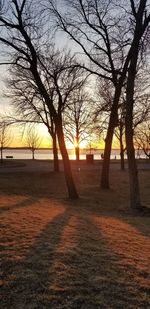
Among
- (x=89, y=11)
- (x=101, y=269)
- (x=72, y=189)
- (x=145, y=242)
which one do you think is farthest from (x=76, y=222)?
(x=89, y=11)

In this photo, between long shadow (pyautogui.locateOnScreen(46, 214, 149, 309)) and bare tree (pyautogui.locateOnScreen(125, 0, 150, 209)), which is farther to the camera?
bare tree (pyautogui.locateOnScreen(125, 0, 150, 209))

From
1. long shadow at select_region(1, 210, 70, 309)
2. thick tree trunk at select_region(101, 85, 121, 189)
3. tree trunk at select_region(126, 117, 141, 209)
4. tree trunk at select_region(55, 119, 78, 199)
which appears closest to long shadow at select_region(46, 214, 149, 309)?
long shadow at select_region(1, 210, 70, 309)

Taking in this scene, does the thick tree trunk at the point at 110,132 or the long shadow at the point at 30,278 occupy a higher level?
the thick tree trunk at the point at 110,132

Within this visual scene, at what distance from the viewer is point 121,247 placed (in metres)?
7.42

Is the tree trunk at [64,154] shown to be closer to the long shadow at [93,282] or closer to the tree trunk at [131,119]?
the tree trunk at [131,119]

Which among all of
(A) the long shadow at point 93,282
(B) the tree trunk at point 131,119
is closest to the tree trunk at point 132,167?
(B) the tree trunk at point 131,119

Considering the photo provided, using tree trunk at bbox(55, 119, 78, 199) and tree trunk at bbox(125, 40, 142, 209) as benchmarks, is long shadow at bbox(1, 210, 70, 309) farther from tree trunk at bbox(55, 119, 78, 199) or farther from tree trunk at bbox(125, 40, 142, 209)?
tree trunk at bbox(55, 119, 78, 199)

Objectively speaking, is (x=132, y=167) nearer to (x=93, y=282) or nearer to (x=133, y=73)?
(x=133, y=73)

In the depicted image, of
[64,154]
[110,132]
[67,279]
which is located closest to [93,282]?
[67,279]

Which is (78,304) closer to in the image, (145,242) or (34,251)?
(34,251)

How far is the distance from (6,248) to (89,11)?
13205 mm

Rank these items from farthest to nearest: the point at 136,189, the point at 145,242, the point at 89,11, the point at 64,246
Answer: the point at 89,11 < the point at 136,189 < the point at 145,242 < the point at 64,246

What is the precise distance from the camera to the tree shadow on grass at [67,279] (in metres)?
4.68

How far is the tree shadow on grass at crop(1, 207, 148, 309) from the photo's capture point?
4680 mm
